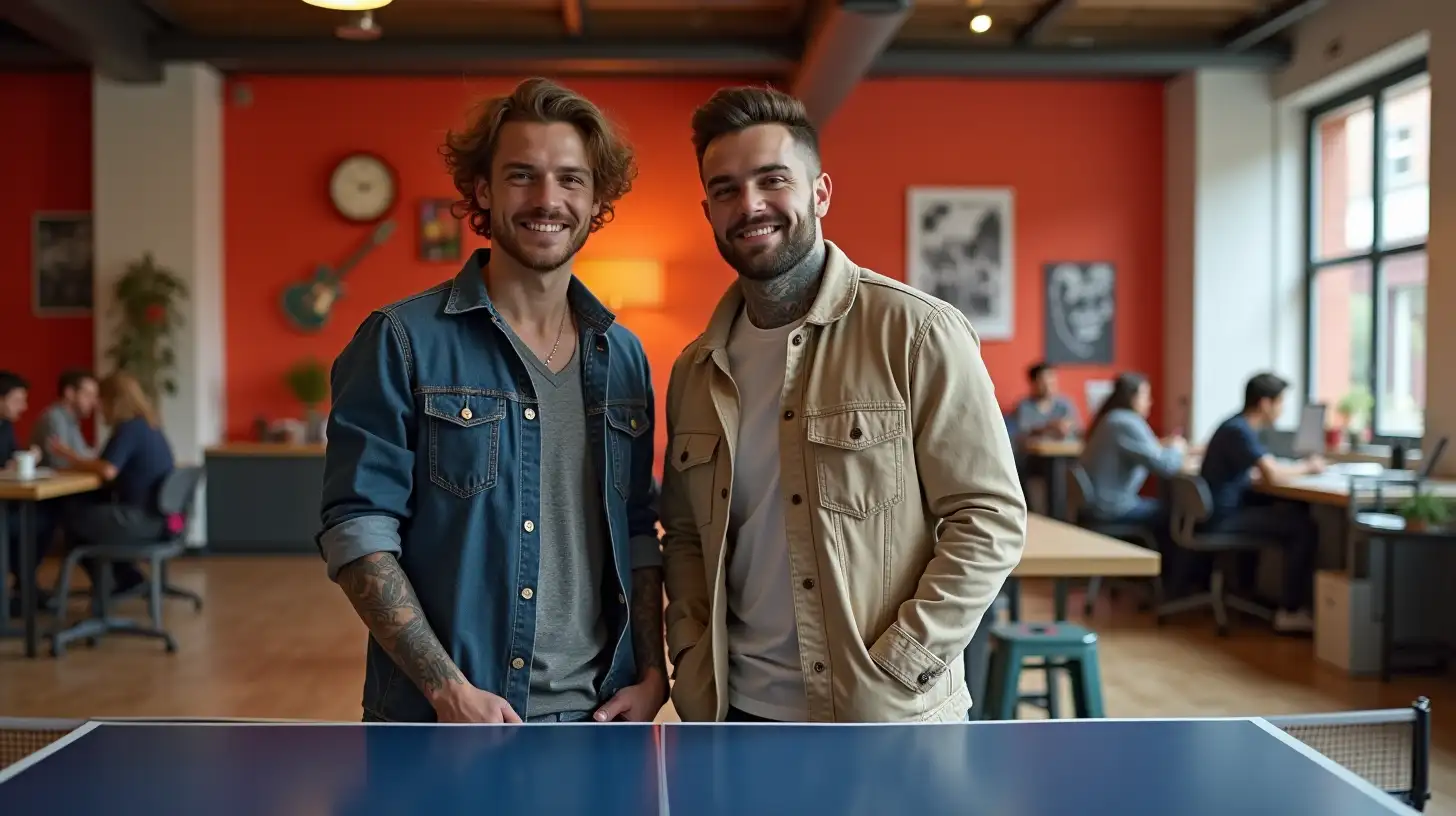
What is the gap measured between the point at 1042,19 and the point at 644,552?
6.99m

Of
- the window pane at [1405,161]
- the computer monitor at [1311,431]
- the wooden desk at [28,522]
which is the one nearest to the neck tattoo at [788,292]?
the wooden desk at [28,522]

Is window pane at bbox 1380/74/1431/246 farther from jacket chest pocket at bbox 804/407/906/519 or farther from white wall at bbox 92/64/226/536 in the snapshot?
white wall at bbox 92/64/226/536

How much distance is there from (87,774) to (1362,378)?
8203 mm

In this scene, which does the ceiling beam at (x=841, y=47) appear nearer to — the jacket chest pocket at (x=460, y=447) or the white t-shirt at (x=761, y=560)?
the white t-shirt at (x=761, y=560)

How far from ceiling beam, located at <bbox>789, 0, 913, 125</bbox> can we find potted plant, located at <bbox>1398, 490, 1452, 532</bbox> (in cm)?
334

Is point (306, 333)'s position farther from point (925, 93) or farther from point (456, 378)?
point (456, 378)

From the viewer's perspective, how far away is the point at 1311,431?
6.88m

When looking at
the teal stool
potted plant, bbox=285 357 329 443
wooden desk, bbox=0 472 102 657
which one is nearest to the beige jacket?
the teal stool

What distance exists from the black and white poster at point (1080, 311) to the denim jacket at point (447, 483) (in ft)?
25.8

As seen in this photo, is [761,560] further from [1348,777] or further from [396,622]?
[1348,777]

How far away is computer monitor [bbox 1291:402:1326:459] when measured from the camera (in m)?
6.81

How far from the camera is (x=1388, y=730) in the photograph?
1.95 m

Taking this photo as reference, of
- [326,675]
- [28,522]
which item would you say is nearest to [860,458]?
[326,675]

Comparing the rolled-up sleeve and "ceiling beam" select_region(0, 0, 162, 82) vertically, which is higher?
"ceiling beam" select_region(0, 0, 162, 82)
